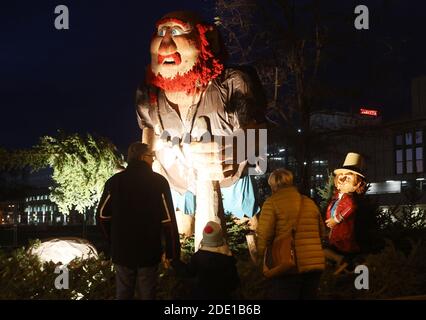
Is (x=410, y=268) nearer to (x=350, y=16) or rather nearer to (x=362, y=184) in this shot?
(x=362, y=184)

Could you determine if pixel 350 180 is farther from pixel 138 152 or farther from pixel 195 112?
pixel 138 152

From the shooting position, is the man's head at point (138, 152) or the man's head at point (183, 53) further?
the man's head at point (183, 53)

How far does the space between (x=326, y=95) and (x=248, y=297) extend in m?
10.3

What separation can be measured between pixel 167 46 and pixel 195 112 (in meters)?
0.93

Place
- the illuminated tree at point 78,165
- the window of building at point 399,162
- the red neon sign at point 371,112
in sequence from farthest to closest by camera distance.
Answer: the red neon sign at point 371,112
the window of building at point 399,162
the illuminated tree at point 78,165

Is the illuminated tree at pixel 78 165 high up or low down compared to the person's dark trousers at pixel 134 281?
up

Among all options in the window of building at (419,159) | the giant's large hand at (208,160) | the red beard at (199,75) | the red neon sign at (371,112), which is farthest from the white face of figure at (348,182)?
the red neon sign at (371,112)

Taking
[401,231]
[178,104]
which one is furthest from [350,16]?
[178,104]

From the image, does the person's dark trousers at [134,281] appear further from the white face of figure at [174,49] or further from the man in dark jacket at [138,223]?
the white face of figure at [174,49]

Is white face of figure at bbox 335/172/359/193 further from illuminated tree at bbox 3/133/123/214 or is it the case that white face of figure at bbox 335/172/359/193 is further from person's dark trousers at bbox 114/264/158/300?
illuminated tree at bbox 3/133/123/214

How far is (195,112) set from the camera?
27.5 ft

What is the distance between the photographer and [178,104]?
8.50 meters

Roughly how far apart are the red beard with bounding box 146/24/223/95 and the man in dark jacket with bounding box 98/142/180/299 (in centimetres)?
303

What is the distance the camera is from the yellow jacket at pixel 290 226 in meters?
5.16
